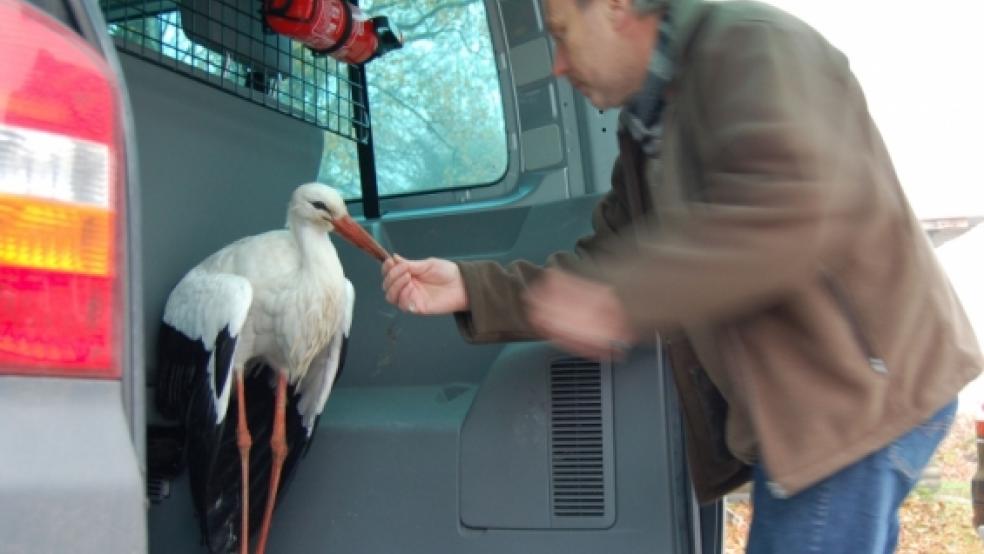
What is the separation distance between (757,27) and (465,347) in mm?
1216

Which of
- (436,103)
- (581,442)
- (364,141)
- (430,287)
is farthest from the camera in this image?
(364,141)

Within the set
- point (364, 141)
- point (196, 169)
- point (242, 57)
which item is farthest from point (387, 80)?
point (196, 169)

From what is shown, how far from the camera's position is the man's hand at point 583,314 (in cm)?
145

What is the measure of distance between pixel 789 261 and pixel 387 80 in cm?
194

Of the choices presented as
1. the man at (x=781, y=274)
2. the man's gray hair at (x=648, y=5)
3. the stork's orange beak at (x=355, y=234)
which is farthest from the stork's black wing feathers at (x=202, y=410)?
the man's gray hair at (x=648, y=5)

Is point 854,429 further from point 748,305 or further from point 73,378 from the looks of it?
point 73,378

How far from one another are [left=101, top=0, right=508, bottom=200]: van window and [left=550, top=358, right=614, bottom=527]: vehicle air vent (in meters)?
0.86

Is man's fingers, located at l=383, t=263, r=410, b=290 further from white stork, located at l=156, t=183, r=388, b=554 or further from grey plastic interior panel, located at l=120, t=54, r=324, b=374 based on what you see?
grey plastic interior panel, located at l=120, t=54, r=324, b=374

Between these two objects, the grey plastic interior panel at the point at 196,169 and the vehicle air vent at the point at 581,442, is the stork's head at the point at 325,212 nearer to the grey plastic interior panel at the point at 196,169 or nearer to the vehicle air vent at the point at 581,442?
the grey plastic interior panel at the point at 196,169

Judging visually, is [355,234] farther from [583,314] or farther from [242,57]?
[583,314]

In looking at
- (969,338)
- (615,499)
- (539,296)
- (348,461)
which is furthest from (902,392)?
(348,461)

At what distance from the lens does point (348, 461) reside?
2.40 m

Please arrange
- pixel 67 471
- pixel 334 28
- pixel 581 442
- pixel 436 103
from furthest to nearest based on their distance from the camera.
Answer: pixel 436 103 → pixel 334 28 → pixel 581 442 → pixel 67 471

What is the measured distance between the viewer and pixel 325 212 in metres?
2.80
